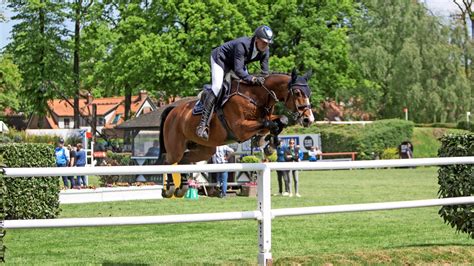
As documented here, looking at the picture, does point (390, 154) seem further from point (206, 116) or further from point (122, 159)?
point (206, 116)

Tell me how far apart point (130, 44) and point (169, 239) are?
3783 centimetres

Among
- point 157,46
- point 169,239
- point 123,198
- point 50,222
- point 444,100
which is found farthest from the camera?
point 444,100

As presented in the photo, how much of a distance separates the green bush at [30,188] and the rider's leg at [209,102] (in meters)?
4.83

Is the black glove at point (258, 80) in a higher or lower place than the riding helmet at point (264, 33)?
lower

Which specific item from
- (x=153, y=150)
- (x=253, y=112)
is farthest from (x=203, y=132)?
(x=153, y=150)

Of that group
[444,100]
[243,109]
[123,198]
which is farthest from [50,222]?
[444,100]

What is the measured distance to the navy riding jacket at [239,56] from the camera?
35.2 feet

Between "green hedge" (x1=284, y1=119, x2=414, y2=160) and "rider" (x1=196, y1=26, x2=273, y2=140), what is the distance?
40.8m

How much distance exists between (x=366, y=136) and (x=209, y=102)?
4174 centimetres

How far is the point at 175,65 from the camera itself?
160 feet

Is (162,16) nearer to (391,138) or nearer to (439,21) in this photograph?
(391,138)

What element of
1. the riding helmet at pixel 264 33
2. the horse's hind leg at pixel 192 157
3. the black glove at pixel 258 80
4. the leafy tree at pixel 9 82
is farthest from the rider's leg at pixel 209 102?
the leafy tree at pixel 9 82

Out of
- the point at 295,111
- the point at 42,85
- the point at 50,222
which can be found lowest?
the point at 50,222

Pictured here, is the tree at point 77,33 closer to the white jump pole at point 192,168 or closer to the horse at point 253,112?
the horse at point 253,112
